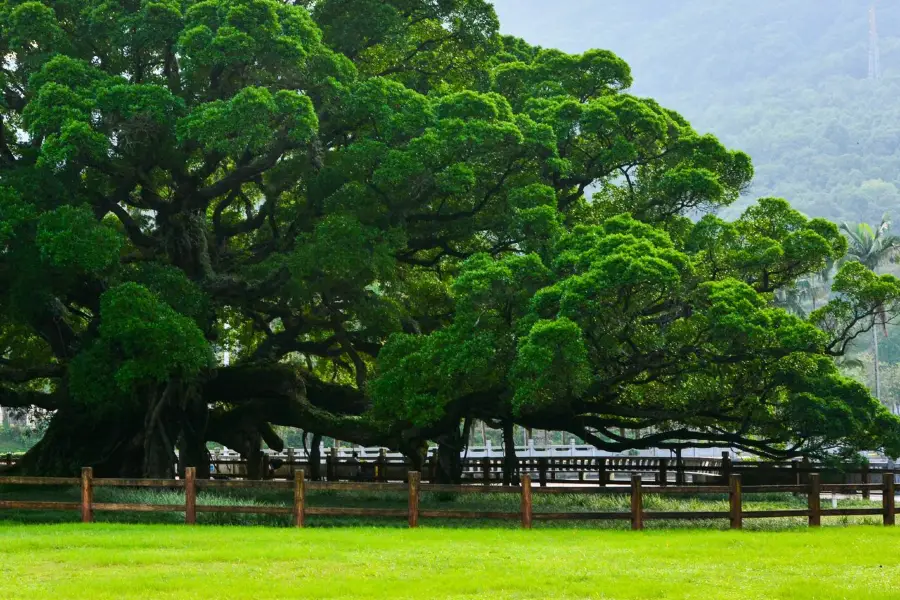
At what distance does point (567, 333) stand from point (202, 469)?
13319 mm

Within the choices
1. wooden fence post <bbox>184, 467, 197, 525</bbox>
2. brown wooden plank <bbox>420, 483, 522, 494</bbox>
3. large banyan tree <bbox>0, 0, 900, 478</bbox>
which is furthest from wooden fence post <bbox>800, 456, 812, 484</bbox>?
wooden fence post <bbox>184, 467, 197, 525</bbox>

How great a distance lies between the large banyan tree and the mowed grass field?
15.6 ft

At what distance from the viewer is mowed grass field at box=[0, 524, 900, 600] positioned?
11.1 metres

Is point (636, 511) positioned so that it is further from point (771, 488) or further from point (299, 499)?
point (299, 499)

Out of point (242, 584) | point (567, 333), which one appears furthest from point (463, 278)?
point (242, 584)

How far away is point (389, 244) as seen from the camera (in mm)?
25031

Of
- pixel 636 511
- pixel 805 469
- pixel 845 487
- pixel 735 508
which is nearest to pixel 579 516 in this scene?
pixel 636 511

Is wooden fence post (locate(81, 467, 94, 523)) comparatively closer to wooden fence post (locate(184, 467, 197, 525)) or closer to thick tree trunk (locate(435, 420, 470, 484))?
wooden fence post (locate(184, 467, 197, 525))

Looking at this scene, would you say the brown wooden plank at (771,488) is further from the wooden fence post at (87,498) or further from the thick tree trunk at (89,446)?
the thick tree trunk at (89,446)

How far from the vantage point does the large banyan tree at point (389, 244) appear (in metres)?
21.7

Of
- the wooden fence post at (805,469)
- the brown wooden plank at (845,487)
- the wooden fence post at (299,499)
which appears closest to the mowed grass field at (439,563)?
the wooden fence post at (299,499)

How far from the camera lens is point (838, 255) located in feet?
81.1

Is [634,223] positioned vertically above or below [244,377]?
above

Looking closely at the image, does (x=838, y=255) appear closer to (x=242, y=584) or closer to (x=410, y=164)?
(x=410, y=164)
